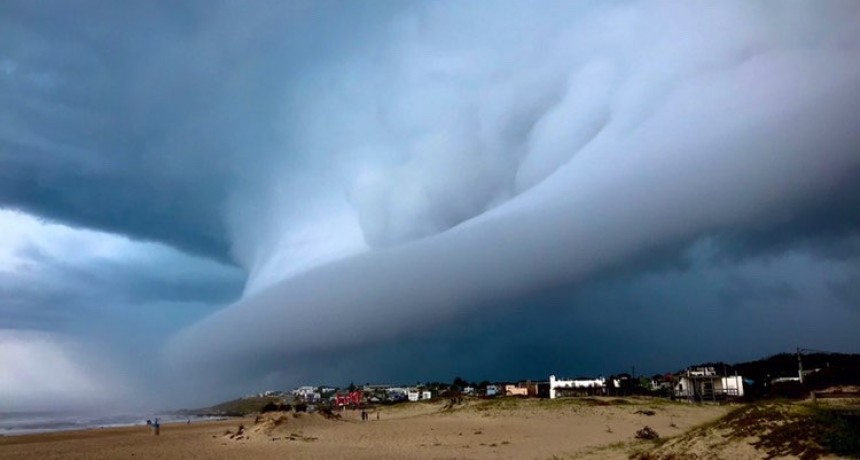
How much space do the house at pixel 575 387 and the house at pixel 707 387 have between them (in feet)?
47.9

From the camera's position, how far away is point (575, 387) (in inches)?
4377

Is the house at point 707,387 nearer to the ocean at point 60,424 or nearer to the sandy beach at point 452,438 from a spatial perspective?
the sandy beach at point 452,438

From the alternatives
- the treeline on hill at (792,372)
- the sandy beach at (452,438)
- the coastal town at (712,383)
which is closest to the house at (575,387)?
the coastal town at (712,383)

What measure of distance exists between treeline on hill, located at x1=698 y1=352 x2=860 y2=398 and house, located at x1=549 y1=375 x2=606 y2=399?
20.0m

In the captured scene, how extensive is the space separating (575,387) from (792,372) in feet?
121

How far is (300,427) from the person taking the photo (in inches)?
1893

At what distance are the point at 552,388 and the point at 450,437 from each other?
79.2m

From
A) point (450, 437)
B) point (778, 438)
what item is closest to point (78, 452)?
point (450, 437)

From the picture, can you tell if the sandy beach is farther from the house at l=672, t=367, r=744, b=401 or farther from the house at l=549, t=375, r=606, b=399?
the house at l=549, t=375, r=606, b=399

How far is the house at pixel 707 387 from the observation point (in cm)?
8119

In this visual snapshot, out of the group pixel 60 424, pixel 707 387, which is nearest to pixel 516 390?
pixel 707 387

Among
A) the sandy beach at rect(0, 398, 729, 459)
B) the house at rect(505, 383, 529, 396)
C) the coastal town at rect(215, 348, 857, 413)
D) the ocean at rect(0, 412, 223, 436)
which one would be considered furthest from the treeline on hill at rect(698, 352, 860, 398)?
the ocean at rect(0, 412, 223, 436)

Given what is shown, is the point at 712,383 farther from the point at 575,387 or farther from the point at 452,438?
the point at 452,438

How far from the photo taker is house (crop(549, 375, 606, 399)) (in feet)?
344
